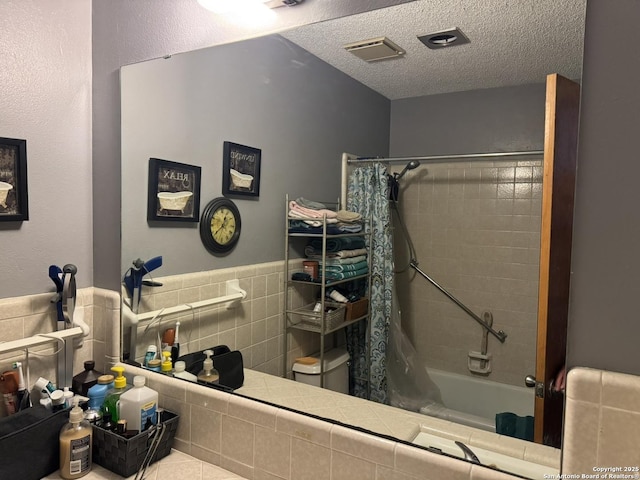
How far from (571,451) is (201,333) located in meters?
1.03

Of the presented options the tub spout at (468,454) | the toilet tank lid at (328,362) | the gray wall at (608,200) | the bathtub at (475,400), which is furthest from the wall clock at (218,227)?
the gray wall at (608,200)

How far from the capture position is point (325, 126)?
1.25m

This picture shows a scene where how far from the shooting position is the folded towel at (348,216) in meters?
1.17

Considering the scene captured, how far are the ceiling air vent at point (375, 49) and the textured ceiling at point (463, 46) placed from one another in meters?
0.01

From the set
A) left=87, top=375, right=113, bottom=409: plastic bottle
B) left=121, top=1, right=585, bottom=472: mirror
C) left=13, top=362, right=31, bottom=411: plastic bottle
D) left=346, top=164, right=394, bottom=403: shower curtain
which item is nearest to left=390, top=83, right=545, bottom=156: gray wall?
left=121, top=1, right=585, bottom=472: mirror

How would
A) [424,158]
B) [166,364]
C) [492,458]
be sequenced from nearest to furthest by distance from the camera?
[492,458] < [424,158] < [166,364]

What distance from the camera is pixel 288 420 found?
3.26 feet

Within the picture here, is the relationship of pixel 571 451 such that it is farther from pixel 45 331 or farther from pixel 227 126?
pixel 45 331

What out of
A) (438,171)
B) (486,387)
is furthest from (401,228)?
(486,387)

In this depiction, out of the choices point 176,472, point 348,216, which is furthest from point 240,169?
point 176,472

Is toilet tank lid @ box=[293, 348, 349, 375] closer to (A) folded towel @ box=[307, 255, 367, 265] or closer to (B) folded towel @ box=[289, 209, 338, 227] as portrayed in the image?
(A) folded towel @ box=[307, 255, 367, 265]

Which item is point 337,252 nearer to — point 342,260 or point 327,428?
point 342,260

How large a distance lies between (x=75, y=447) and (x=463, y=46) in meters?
1.29

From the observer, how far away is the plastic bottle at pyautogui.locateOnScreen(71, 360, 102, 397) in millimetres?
1265
